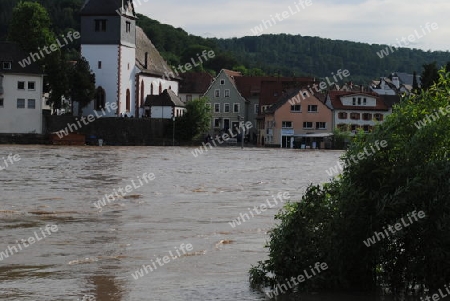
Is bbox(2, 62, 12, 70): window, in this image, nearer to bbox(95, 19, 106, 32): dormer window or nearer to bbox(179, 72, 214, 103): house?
bbox(95, 19, 106, 32): dormer window

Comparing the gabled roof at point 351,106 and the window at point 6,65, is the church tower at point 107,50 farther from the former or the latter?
the gabled roof at point 351,106

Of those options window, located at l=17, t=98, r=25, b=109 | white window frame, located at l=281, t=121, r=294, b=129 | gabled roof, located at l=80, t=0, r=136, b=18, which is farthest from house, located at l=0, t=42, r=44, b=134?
white window frame, located at l=281, t=121, r=294, b=129

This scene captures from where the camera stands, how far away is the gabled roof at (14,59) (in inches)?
3863

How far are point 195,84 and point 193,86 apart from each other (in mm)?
474

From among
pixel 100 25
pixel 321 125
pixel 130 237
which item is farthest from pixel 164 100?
pixel 130 237

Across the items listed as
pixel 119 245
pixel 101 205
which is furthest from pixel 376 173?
pixel 101 205

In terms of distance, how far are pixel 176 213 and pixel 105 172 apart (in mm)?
20883

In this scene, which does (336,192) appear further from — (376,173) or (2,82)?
(2,82)

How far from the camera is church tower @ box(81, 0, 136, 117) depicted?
350 ft

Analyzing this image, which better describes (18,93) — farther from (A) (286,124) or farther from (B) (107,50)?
(A) (286,124)

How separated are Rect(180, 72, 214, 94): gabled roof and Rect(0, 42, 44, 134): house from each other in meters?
53.5

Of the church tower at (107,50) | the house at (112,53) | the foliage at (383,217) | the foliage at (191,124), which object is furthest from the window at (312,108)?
the foliage at (383,217)

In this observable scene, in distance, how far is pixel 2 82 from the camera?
9850 centimetres

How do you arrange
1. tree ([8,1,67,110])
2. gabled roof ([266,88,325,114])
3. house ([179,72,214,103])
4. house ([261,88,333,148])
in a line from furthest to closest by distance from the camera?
house ([179,72,214,103]), gabled roof ([266,88,325,114]), house ([261,88,333,148]), tree ([8,1,67,110])
